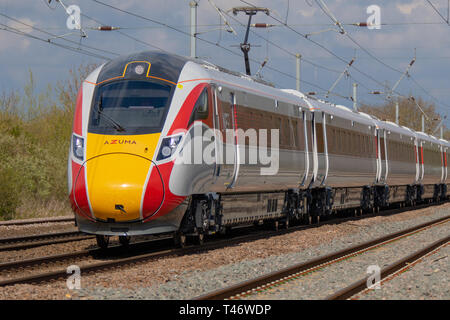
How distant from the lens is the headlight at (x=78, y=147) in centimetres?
1210

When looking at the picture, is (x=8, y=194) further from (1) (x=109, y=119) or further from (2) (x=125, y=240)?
(1) (x=109, y=119)

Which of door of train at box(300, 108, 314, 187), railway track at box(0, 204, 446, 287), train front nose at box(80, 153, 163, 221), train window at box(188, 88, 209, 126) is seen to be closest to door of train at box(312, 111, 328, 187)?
door of train at box(300, 108, 314, 187)

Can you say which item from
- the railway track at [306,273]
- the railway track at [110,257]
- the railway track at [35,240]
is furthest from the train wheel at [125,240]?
the railway track at [306,273]

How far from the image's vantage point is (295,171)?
703 inches

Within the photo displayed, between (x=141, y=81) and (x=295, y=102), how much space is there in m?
6.48

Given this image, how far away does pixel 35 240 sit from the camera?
1609 centimetres

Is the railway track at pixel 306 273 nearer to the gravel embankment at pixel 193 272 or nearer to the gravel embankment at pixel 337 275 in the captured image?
the gravel embankment at pixel 337 275

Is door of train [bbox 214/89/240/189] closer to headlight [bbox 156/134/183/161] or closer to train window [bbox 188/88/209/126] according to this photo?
train window [bbox 188/88/209/126]

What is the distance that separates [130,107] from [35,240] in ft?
17.6

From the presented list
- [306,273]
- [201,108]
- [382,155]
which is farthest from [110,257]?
[382,155]

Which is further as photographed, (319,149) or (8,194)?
(8,194)

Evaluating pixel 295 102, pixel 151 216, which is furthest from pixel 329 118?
pixel 151 216

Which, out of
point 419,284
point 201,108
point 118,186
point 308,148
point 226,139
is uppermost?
point 201,108
